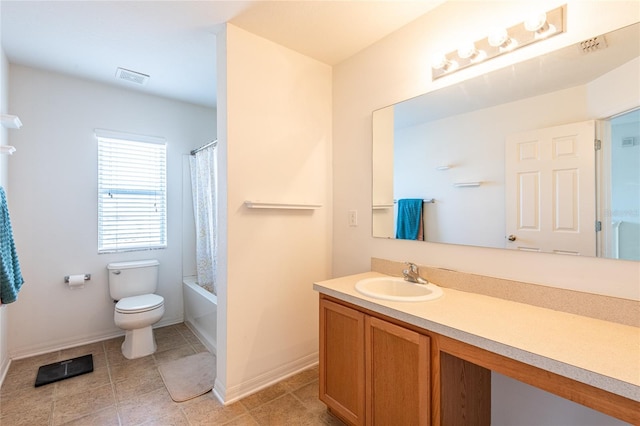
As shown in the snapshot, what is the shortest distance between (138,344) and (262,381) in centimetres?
122

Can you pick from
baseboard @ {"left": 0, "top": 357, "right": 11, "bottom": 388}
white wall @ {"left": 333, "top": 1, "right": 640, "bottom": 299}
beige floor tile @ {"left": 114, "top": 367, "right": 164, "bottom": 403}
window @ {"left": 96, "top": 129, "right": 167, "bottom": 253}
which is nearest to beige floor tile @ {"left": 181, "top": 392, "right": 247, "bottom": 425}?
beige floor tile @ {"left": 114, "top": 367, "right": 164, "bottom": 403}

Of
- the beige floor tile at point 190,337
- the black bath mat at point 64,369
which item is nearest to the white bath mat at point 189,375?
the beige floor tile at point 190,337

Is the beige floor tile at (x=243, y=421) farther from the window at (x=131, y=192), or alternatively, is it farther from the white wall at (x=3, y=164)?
the window at (x=131, y=192)

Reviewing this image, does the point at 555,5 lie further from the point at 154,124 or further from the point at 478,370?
the point at 154,124

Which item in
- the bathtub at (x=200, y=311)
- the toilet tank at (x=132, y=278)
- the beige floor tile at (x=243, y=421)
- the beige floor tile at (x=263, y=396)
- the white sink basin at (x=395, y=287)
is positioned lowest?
the beige floor tile at (x=263, y=396)

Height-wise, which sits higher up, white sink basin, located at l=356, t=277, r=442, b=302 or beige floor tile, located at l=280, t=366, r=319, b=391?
white sink basin, located at l=356, t=277, r=442, b=302

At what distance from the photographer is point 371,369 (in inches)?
56.2

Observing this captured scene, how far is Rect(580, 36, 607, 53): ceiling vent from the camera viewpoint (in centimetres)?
121

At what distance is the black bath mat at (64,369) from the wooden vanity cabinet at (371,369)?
6.31 ft

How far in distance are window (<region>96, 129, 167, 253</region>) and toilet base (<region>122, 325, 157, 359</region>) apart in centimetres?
85

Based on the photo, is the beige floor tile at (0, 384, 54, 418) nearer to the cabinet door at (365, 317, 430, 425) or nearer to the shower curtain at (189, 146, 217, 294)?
the shower curtain at (189, 146, 217, 294)

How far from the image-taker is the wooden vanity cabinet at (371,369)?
123cm

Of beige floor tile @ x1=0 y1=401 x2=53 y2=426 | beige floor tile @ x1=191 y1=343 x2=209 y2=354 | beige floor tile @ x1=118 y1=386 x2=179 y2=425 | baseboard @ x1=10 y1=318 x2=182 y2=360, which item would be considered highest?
baseboard @ x1=10 y1=318 x2=182 y2=360

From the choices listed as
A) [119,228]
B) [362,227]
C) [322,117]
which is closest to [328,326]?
[362,227]
